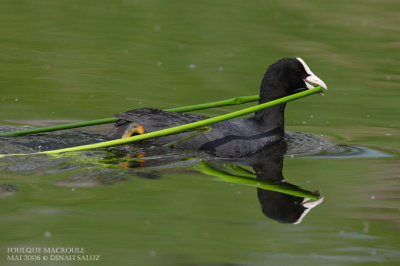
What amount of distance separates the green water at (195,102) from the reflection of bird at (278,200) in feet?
0.28

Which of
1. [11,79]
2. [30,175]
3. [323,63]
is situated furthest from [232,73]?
[30,175]

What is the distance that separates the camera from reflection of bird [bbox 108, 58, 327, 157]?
6.73 m

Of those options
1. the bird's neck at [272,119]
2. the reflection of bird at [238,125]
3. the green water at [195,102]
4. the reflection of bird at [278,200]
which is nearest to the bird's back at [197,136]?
the reflection of bird at [238,125]

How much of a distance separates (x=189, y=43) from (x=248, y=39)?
1063 mm

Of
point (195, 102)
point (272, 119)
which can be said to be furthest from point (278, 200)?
point (195, 102)

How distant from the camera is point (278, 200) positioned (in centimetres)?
535

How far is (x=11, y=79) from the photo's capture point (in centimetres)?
941

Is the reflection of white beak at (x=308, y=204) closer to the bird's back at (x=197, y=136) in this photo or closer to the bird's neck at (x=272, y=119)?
the bird's back at (x=197, y=136)

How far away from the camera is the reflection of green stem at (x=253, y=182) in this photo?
18.3 feet

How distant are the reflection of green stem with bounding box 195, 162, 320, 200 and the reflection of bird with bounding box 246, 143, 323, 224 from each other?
74mm

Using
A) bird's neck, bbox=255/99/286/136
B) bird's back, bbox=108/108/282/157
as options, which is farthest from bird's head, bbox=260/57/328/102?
bird's back, bbox=108/108/282/157

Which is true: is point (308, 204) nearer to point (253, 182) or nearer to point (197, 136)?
point (253, 182)

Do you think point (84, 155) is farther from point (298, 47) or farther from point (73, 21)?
point (73, 21)

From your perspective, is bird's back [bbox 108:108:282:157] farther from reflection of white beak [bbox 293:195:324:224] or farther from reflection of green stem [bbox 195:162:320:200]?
reflection of white beak [bbox 293:195:324:224]
